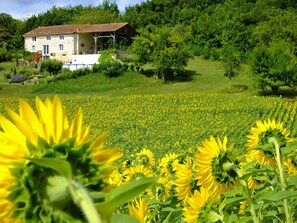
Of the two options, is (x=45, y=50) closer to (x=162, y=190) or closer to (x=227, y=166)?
(x=162, y=190)

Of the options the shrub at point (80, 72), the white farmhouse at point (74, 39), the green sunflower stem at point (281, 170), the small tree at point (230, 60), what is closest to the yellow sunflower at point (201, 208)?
the green sunflower stem at point (281, 170)

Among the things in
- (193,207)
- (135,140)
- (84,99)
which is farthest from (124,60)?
(193,207)

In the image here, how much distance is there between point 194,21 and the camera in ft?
114

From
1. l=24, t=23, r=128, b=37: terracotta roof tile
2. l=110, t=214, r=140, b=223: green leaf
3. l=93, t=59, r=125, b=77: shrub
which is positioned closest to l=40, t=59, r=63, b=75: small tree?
l=93, t=59, r=125, b=77: shrub

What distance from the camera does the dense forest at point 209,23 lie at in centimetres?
2197

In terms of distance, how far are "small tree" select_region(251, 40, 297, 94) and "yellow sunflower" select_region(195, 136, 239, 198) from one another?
54.9 feet

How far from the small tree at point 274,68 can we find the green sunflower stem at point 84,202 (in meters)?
17.5

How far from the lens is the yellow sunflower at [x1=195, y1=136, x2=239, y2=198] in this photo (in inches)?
42.6

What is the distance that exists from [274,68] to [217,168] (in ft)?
56.0

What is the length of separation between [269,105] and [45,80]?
1112 cm

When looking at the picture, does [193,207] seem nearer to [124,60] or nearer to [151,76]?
[151,76]

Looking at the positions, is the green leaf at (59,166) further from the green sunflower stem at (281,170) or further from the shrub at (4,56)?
the shrub at (4,56)

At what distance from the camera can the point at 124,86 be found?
20656mm

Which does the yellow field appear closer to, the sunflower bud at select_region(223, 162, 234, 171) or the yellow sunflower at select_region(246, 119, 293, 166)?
the yellow sunflower at select_region(246, 119, 293, 166)
